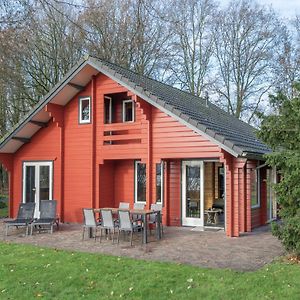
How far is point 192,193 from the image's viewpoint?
14.0 metres

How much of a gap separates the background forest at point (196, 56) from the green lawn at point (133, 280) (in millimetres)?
14783

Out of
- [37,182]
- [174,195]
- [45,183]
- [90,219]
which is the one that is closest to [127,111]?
[174,195]

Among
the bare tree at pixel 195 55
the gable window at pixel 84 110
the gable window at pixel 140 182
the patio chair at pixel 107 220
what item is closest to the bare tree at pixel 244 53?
the bare tree at pixel 195 55

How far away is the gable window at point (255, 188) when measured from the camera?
1421 cm

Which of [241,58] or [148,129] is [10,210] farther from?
[241,58]

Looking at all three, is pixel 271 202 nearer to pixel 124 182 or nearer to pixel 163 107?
pixel 124 182

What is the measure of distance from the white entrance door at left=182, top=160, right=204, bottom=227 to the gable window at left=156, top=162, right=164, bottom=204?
748mm

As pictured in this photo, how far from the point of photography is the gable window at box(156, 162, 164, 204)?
14.3 metres

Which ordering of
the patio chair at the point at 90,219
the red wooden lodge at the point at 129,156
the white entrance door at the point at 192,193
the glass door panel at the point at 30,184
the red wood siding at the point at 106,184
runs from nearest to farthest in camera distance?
the patio chair at the point at 90,219 < the red wooden lodge at the point at 129,156 < the white entrance door at the point at 192,193 < the red wood siding at the point at 106,184 < the glass door panel at the point at 30,184

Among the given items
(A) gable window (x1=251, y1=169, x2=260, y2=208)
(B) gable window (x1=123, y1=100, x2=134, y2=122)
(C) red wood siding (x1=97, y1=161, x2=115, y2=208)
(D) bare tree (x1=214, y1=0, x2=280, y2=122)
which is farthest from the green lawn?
(D) bare tree (x1=214, y1=0, x2=280, y2=122)

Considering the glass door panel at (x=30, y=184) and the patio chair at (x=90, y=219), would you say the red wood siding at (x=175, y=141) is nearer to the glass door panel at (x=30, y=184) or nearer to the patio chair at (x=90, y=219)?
the patio chair at (x=90, y=219)

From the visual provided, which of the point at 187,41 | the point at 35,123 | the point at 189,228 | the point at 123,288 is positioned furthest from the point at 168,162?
the point at 187,41

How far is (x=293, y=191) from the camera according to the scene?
8.48 metres

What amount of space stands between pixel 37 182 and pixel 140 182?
422 cm
